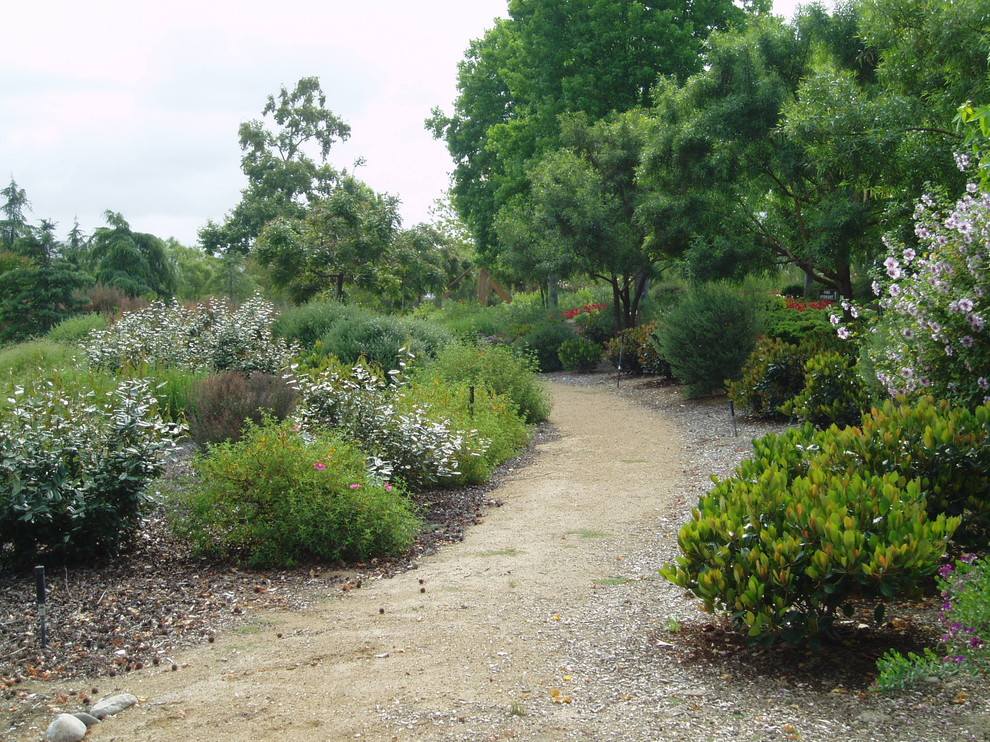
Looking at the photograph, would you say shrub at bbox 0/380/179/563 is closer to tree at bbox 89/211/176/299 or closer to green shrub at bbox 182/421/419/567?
green shrub at bbox 182/421/419/567

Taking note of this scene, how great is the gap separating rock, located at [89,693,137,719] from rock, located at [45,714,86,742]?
142mm

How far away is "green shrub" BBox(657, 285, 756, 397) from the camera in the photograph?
12195 millimetres

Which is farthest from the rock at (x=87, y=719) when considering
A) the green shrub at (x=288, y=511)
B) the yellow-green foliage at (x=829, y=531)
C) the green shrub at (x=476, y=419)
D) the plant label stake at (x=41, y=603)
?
the green shrub at (x=476, y=419)

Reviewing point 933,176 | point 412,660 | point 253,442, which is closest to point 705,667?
point 412,660

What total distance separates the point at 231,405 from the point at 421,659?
5056 mm

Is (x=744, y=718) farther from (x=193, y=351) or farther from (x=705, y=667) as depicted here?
(x=193, y=351)

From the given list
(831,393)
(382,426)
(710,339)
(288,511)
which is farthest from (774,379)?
(288,511)

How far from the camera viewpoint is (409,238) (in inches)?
852

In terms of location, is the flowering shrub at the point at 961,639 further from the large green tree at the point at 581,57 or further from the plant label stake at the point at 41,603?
the large green tree at the point at 581,57

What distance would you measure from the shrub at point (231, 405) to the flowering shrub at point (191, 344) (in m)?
2.72

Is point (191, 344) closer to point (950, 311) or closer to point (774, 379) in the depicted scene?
point (774, 379)

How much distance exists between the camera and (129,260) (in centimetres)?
2691

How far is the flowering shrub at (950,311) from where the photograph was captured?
17.6ft

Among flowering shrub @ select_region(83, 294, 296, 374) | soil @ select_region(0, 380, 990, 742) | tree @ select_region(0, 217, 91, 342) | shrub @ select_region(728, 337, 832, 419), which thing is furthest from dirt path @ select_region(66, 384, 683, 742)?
tree @ select_region(0, 217, 91, 342)
